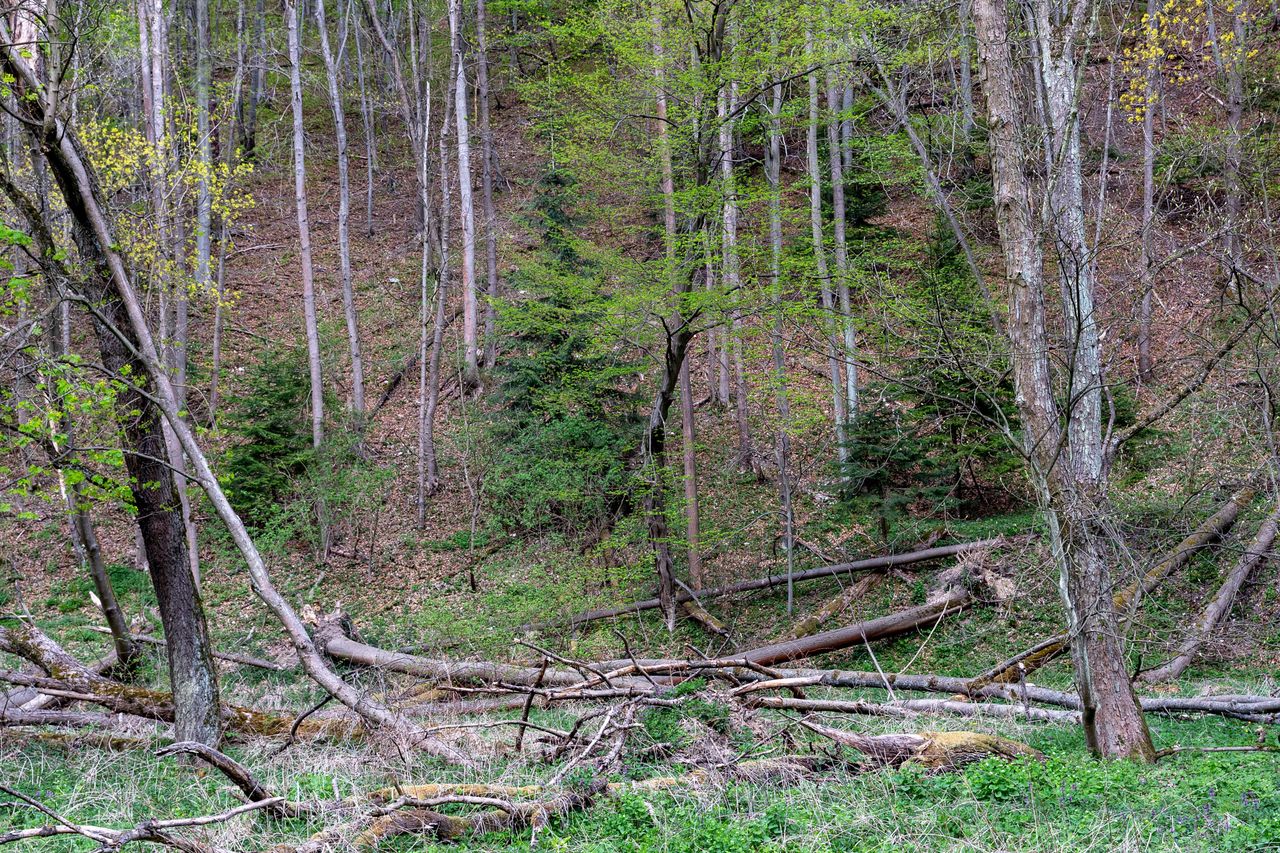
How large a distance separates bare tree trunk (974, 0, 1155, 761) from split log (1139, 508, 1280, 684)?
4.07 m

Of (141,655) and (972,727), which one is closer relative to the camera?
(972,727)

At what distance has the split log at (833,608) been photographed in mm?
12469

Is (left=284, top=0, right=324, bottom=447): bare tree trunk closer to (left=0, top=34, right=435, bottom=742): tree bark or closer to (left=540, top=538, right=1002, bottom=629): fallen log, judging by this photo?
(left=540, top=538, right=1002, bottom=629): fallen log

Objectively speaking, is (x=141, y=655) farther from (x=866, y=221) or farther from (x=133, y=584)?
(x=866, y=221)

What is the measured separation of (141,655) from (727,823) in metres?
8.57

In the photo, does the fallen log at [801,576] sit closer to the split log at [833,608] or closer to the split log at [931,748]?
the split log at [833,608]

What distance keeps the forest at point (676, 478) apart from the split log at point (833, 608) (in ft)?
0.22

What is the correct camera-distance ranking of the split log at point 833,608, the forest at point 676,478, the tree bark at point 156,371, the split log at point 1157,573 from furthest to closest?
the split log at point 833,608 < the split log at point 1157,573 < the tree bark at point 156,371 < the forest at point 676,478

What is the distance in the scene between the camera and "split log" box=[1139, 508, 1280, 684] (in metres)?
9.32

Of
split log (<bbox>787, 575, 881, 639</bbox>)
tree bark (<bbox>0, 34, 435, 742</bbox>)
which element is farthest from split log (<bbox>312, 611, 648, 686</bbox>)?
split log (<bbox>787, 575, 881, 639</bbox>)

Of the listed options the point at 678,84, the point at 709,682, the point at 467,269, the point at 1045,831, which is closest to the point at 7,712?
the point at 709,682

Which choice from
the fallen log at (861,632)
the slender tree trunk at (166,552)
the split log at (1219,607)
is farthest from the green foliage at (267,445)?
the split log at (1219,607)

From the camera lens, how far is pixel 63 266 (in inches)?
249

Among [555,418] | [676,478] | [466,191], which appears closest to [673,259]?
[676,478]
